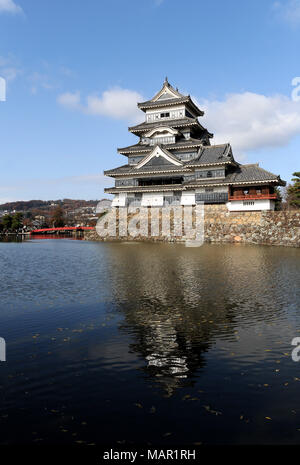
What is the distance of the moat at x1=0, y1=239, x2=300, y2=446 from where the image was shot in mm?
4547

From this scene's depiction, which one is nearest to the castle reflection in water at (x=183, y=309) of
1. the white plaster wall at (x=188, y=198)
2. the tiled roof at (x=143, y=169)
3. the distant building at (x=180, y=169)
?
the distant building at (x=180, y=169)

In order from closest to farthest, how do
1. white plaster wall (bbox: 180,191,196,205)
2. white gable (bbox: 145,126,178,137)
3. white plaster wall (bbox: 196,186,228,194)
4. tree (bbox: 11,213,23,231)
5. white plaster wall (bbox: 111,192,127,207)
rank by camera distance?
white plaster wall (bbox: 196,186,228,194) → white plaster wall (bbox: 180,191,196,205) → white gable (bbox: 145,126,178,137) → white plaster wall (bbox: 111,192,127,207) → tree (bbox: 11,213,23,231)

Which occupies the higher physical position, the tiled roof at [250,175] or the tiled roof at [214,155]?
the tiled roof at [214,155]

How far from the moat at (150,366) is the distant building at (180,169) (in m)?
29.1

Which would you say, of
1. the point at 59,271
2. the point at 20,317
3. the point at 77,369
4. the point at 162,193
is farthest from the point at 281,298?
the point at 162,193

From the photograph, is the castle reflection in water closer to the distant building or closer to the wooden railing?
the wooden railing

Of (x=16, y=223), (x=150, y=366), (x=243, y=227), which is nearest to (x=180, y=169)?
(x=243, y=227)

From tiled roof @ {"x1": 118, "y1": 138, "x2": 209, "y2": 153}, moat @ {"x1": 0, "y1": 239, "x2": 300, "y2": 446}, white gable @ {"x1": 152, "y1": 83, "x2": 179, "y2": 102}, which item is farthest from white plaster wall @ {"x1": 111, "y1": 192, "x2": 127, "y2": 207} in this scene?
moat @ {"x1": 0, "y1": 239, "x2": 300, "y2": 446}

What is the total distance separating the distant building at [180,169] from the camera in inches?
1612

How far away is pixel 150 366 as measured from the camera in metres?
6.54

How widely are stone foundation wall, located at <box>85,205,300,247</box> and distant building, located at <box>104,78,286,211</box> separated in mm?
1492

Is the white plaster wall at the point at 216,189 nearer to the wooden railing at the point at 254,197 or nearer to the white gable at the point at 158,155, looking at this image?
the wooden railing at the point at 254,197

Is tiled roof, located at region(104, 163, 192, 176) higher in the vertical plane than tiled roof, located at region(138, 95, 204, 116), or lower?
lower

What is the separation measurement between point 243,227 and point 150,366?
118ft
